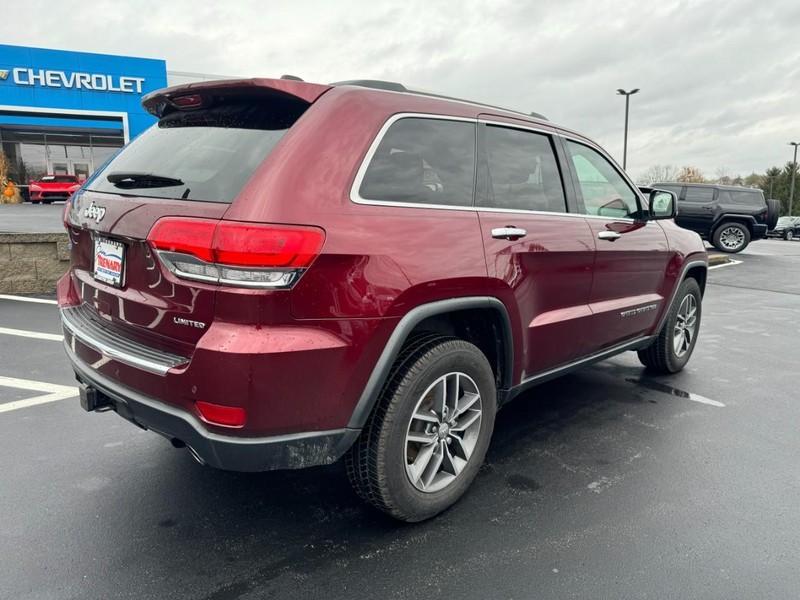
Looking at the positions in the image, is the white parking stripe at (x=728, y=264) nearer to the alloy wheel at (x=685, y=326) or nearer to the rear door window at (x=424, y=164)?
the alloy wheel at (x=685, y=326)

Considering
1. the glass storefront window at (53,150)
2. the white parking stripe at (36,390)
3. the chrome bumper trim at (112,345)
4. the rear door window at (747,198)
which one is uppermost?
the glass storefront window at (53,150)

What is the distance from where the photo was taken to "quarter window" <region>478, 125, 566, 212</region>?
2814 millimetres

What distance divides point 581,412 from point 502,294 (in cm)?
163

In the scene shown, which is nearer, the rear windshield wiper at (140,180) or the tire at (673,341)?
the rear windshield wiper at (140,180)

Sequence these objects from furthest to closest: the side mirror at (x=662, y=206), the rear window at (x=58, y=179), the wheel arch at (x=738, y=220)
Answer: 1. the rear window at (x=58, y=179)
2. the wheel arch at (x=738, y=220)
3. the side mirror at (x=662, y=206)

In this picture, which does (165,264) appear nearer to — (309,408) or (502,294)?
(309,408)

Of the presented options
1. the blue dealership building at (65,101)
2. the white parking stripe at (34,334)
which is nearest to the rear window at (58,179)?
the blue dealership building at (65,101)

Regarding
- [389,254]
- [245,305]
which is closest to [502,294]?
[389,254]

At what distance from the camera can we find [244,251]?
1908 mm

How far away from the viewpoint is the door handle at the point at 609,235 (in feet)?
11.2

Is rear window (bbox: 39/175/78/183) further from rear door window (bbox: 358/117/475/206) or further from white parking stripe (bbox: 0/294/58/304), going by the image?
rear door window (bbox: 358/117/475/206)

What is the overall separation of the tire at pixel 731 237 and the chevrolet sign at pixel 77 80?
26.2 meters

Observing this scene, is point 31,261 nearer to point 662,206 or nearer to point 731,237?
point 662,206

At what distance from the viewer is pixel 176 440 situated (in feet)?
7.46
